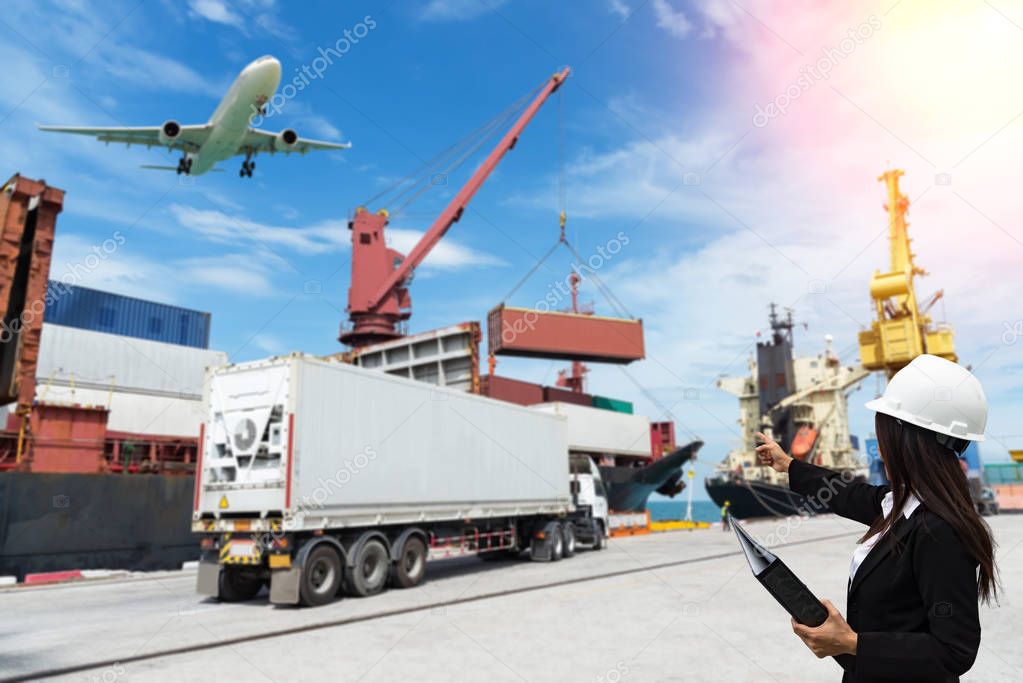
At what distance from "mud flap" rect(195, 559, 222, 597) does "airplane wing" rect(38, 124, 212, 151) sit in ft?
59.6

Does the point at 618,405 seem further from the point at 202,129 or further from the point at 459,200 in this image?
the point at 202,129

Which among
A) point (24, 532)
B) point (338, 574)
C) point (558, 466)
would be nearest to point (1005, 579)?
point (558, 466)

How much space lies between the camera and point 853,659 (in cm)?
211

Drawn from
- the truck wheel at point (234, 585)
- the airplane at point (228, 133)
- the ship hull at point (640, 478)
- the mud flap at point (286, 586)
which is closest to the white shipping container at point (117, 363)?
the airplane at point (228, 133)

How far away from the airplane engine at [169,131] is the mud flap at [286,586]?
19.0m

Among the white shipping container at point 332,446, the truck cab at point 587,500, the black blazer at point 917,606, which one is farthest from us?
the truck cab at point 587,500

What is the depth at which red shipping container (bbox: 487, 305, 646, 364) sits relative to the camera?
32.6 metres

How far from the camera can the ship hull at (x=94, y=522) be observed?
1485 cm

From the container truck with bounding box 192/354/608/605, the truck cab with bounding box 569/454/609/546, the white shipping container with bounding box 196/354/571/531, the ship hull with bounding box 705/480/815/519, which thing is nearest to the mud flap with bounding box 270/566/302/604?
the container truck with bounding box 192/354/608/605

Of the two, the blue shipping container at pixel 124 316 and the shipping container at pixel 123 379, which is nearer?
the shipping container at pixel 123 379

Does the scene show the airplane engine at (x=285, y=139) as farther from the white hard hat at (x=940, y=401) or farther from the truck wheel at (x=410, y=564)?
the white hard hat at (x=940, y=401)

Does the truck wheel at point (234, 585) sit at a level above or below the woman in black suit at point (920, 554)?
below

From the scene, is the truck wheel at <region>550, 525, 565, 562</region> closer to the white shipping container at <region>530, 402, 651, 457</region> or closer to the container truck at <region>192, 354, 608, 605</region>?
the container truck at <region>192, 354, 608, 605</region>

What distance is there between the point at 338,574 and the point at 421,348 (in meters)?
12.0
